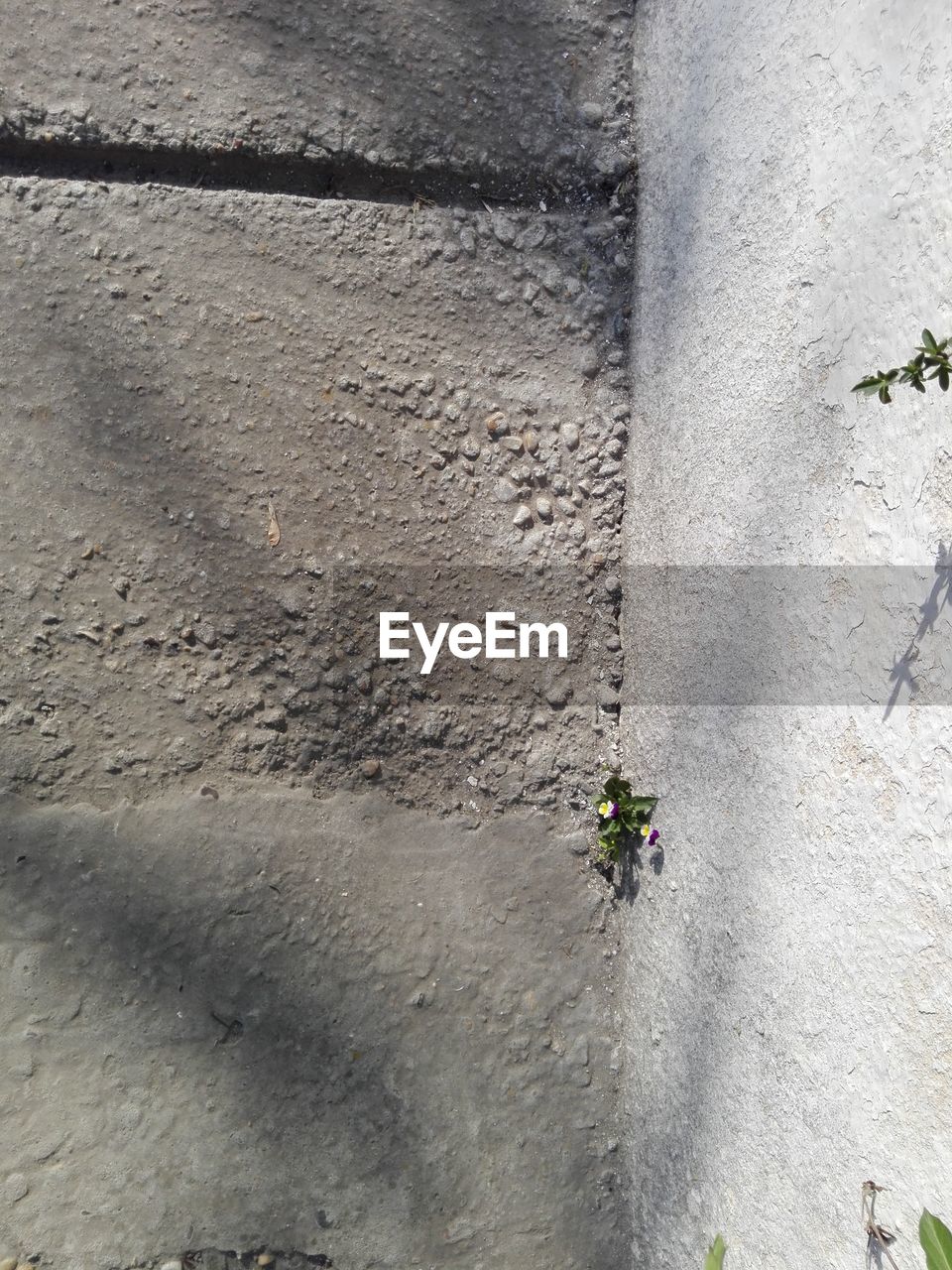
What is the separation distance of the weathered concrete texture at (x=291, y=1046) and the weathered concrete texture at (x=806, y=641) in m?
0.18

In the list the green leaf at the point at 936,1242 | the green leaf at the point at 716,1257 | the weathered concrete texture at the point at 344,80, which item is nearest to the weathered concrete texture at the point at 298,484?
the weathered concrete texture at the point at 344,80

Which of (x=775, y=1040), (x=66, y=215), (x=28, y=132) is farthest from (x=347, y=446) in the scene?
(x=775, y=1040)

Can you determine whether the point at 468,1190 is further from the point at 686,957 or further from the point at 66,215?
the point at 66,215

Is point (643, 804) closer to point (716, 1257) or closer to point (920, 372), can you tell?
point (716, 1257)

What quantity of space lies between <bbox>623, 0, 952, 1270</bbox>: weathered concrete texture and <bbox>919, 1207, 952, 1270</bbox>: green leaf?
11 cm

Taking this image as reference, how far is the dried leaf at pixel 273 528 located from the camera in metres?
1.72

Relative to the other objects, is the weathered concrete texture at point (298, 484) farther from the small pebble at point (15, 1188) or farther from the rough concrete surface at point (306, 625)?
the small pebble at point (15, 1188)

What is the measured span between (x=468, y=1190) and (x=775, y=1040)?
0.72 m

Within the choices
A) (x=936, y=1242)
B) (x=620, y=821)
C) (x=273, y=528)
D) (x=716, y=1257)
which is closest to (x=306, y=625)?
(x=273, y=528)

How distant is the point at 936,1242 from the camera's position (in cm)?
90

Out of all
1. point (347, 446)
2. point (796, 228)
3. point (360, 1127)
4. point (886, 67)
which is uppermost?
point (886, 67)

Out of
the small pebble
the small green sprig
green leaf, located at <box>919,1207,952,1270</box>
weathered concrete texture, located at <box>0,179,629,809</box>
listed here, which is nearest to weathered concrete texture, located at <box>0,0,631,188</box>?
weathered concrete texture, located at <box>0,179,629,809</box>

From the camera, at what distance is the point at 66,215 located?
172 centimetres

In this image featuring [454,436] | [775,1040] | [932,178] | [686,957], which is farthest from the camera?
[454,436]
